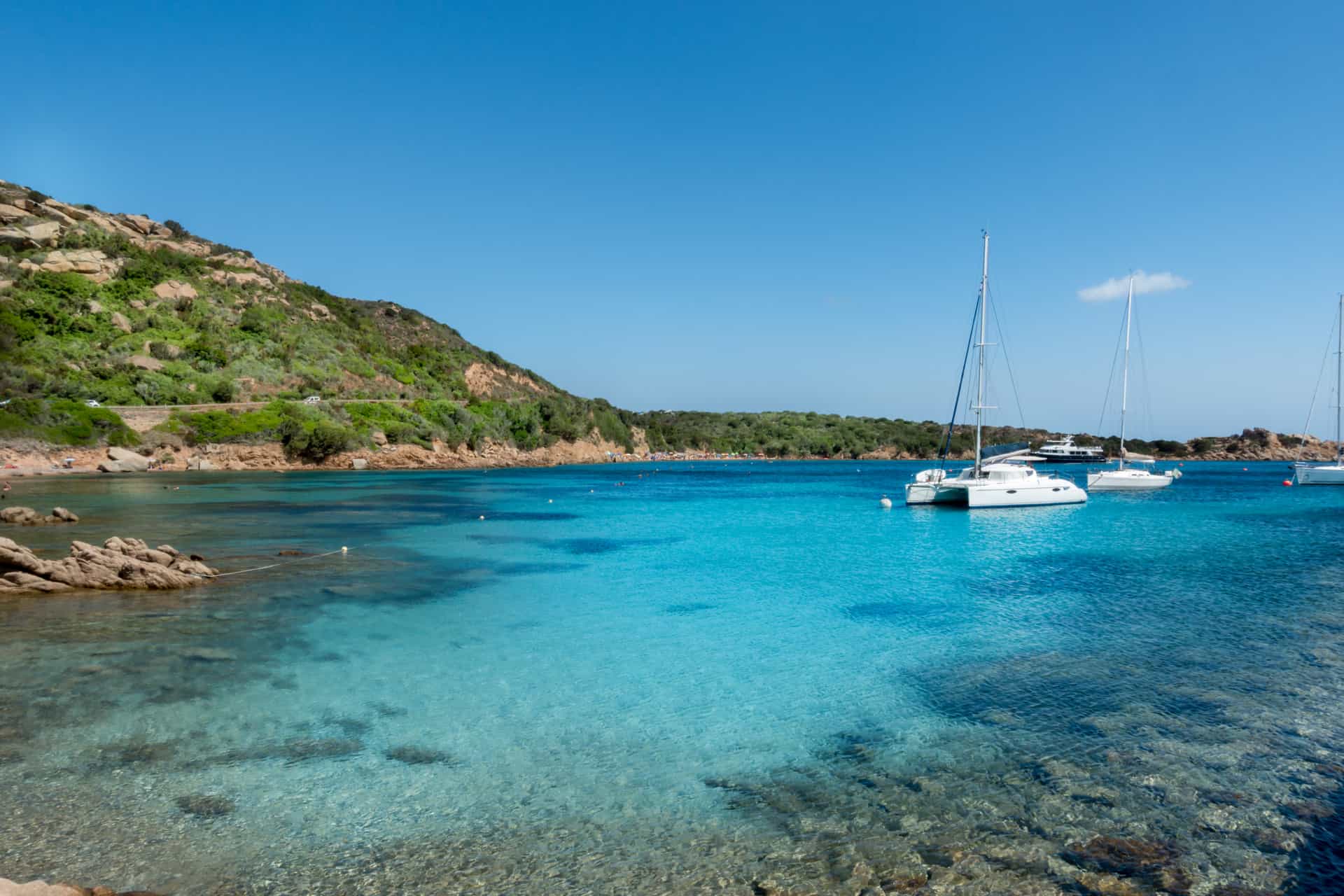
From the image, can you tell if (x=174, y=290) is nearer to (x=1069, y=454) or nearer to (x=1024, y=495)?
(x=1024, y=495)

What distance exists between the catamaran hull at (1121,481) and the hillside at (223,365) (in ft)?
193

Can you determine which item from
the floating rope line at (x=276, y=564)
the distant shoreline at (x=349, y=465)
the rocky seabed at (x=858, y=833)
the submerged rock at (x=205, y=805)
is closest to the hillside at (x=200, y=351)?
the distant shoreline at (x=349, y=465)

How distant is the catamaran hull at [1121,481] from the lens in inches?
2029

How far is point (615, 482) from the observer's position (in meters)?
65.2

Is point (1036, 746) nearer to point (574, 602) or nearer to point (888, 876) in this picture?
point (888, 876)

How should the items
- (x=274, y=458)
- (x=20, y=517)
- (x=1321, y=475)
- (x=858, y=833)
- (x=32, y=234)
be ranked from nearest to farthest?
1. (x=858, y=833)
2. (x=20, y=517)
3. (x=1321, y=475)
4. (x=274, y=458)
5. (x=32, y=234)

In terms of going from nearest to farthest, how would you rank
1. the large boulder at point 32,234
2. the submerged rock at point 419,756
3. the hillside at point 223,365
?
the submerged rock at point 419,756
the hillside at point 223,365
the large boulder at point 32,234

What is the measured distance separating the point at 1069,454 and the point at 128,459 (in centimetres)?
11670

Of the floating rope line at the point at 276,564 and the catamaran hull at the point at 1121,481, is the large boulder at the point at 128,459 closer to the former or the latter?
the floating rope line at the point at 276,564

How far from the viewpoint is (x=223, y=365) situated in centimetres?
6838

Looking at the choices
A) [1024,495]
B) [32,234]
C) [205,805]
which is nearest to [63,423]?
[32,234]

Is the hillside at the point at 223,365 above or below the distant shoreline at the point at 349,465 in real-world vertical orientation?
above

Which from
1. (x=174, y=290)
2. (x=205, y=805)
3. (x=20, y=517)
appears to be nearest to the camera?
(x=205, y=805)

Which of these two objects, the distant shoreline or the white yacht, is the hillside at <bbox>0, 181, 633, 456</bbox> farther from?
the white yacht
